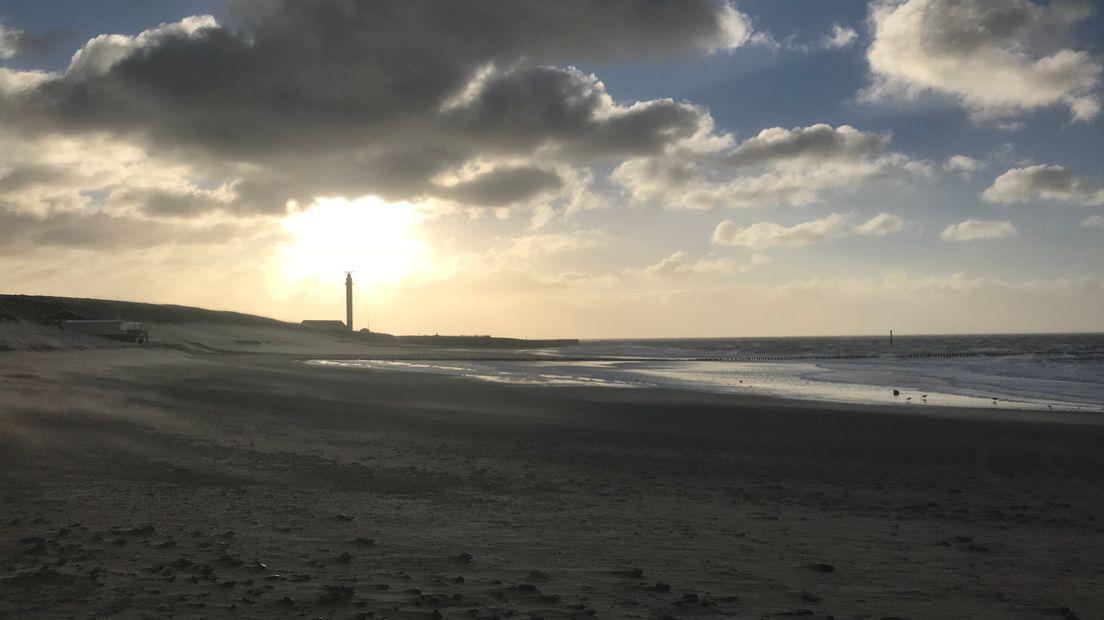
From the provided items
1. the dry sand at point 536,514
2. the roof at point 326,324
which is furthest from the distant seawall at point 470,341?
the dry sand at point 536,514

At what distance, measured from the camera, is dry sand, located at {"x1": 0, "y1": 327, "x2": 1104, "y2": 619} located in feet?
20.6

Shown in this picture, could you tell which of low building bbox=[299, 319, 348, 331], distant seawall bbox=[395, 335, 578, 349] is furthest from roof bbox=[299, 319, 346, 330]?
distant seawall bbox=[395, 335, 578, 349]

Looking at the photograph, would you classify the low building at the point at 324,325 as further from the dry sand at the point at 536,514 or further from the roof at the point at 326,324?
the dry sand at the point at 536,514

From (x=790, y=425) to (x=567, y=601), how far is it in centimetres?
1425

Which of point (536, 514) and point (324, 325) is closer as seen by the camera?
point (536, 514)

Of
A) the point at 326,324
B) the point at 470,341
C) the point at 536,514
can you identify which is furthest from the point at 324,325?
the point at 536,514

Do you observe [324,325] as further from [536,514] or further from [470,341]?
[536,514]

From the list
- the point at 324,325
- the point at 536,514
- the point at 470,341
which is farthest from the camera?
the point at 470,341

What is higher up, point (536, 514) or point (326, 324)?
point (326, 324)

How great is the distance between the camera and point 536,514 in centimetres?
954

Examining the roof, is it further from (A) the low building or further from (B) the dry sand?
(B) the dry sand

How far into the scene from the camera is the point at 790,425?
756 inches

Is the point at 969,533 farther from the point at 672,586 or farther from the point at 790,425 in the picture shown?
the point at 790,425

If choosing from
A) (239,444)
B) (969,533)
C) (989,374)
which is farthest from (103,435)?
(989,374)
